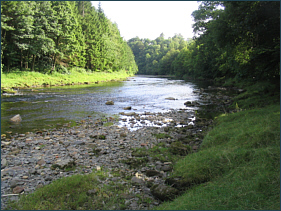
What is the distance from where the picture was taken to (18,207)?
4.72 metres

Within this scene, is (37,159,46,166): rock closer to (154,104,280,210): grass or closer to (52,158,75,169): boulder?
(52,158,75,169): boulder

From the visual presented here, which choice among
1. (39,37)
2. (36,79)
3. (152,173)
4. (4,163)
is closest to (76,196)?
(152,173)

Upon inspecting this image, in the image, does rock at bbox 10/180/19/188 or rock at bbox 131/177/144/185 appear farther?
rock at bbox 131/177/144/185

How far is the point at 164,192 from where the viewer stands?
514 cm

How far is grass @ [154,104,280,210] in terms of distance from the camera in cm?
422

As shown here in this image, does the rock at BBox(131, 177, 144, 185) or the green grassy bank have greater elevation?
→ the green grassy bank

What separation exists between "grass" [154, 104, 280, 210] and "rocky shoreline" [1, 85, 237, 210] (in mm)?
655

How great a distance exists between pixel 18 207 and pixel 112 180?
232 cm

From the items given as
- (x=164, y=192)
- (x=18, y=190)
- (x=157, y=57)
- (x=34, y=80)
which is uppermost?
(x=157, y=57)

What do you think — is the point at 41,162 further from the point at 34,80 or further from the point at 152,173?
the point at 34,80

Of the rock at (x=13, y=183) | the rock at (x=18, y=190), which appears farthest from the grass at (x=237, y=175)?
the rock at (x=13, y=183)

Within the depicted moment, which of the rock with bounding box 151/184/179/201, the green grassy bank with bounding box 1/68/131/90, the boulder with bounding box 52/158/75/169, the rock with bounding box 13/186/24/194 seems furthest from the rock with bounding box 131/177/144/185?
the green grassy bank with bounding box 1/68/131/90

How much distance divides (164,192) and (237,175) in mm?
1819

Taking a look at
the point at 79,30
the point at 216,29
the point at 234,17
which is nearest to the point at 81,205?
the point at 234,17
